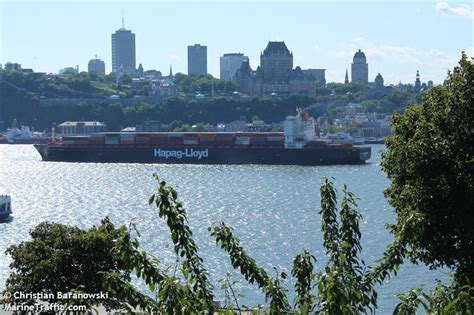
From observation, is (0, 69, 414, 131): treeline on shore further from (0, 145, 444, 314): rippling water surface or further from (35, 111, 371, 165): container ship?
(0, 145, 444, 314): rippling water surface

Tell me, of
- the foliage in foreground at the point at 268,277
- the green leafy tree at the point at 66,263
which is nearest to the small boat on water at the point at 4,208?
the green leafy tree at the point at 66,263

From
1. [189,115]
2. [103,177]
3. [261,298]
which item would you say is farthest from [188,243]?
[189,115]

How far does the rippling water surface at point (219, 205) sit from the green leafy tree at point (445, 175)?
3.76 metres

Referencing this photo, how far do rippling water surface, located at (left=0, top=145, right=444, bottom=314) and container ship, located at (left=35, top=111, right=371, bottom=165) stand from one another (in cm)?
326

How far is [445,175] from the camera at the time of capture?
17328 millimetres

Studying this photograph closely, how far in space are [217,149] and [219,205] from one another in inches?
1688

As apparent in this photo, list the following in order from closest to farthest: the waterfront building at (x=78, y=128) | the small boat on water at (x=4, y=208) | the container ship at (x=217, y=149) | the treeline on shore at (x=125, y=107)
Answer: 1. the small boat on water at (x=4, y=208)
2. the container ship at (x=217, y=149)
3. the waterfront building at (x=78, y=128)
4. the treeline on shore at (x=125, y=107)

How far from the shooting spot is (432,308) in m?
9.02

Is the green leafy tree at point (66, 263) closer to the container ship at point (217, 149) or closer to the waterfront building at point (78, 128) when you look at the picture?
the container ship at point (217, 149)

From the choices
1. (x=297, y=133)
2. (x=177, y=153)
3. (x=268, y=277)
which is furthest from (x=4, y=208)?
(x=297, y=133)

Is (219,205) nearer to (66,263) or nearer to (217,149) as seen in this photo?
(66,263)

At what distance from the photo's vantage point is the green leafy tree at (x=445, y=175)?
17078 millimetres

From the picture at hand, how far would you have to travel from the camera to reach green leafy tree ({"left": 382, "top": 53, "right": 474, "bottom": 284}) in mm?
17078

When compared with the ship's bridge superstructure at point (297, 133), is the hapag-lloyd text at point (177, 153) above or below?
below
